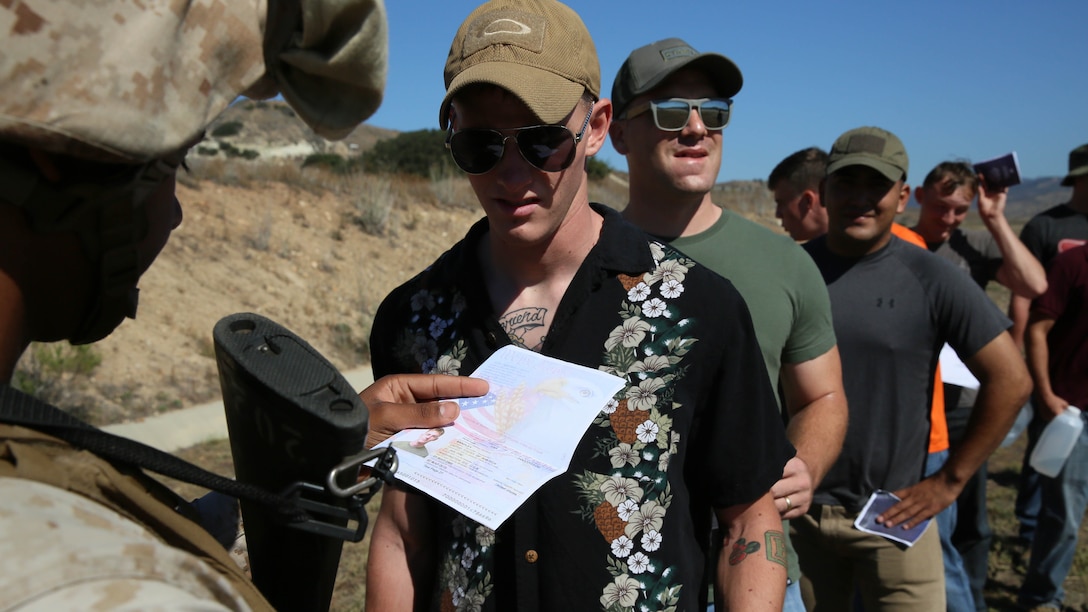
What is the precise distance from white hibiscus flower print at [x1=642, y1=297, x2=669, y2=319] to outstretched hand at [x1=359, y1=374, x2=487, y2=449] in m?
0.42

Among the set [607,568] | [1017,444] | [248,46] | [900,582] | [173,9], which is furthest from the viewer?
[1017,444]

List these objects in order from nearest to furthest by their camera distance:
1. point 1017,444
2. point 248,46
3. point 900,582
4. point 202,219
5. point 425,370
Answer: point 248,46
point 425,370
point 900,582
point 1017,444
point 202,219

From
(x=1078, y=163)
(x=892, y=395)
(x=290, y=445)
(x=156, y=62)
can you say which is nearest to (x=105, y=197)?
(x=156, y=62)

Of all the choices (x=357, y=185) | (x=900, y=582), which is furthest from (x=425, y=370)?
(x=357, y=185)

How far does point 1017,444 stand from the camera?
28.2ft

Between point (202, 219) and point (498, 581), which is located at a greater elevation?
point (498, 581)

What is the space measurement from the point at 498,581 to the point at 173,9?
4.36 ft

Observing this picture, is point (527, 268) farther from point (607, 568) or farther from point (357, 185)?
point (357, 185)

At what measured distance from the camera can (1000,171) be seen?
16.5ft

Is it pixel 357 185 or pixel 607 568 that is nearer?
pixel 607 568

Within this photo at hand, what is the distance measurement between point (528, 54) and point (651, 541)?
3.85 feet

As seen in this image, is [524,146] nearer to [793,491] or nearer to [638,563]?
[638,563]

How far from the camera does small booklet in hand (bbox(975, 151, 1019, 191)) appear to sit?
4895mm

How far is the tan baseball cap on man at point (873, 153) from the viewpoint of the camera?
3697 millimetres
